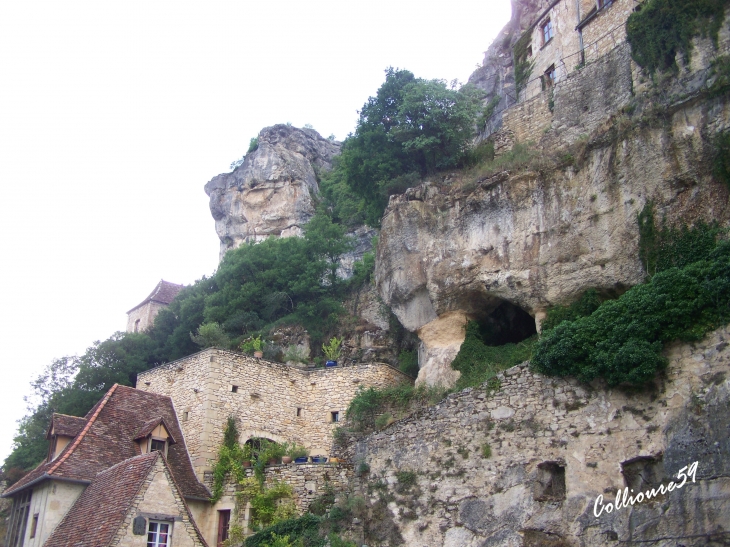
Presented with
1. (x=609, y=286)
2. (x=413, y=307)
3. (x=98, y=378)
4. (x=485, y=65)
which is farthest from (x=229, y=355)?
(x=485, y=65)

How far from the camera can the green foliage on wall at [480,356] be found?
1939cm

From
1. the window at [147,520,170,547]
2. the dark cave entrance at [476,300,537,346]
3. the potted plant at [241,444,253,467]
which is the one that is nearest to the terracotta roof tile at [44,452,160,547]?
the window at [147,520,170,547]

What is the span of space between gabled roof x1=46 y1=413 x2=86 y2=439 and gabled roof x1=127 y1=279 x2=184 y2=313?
24680 millimetres

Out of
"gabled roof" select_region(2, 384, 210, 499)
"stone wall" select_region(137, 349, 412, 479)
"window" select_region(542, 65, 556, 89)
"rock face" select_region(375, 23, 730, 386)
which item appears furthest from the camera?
"window" select_region(542, 65, 556, 89)

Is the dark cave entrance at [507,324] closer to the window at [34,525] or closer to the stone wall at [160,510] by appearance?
the stone wall at [160,510]

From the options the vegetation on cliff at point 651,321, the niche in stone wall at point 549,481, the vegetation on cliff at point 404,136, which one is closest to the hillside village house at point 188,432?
the vegetation on cliff at point 404,136

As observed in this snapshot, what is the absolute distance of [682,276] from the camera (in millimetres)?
14188

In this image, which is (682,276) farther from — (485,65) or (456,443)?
(485,65)

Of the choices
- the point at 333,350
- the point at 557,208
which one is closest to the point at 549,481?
the point at 557,208

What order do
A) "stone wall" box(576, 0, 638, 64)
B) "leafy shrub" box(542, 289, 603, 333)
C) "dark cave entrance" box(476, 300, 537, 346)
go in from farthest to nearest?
"stone wall" box(576, 0, 638, 64) < "dark cave entrance" box(476, 300, 537, 346) < "leafy shrub" box(542, 289, 603, 333)

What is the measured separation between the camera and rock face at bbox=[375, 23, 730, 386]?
16.8 m

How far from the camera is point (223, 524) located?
20.7 meters

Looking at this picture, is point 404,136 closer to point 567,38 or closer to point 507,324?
point 567,38

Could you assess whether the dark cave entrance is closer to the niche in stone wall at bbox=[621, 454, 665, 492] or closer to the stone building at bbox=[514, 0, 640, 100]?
the niche in stone wall at bbox=[621, 454, 665, 492]
